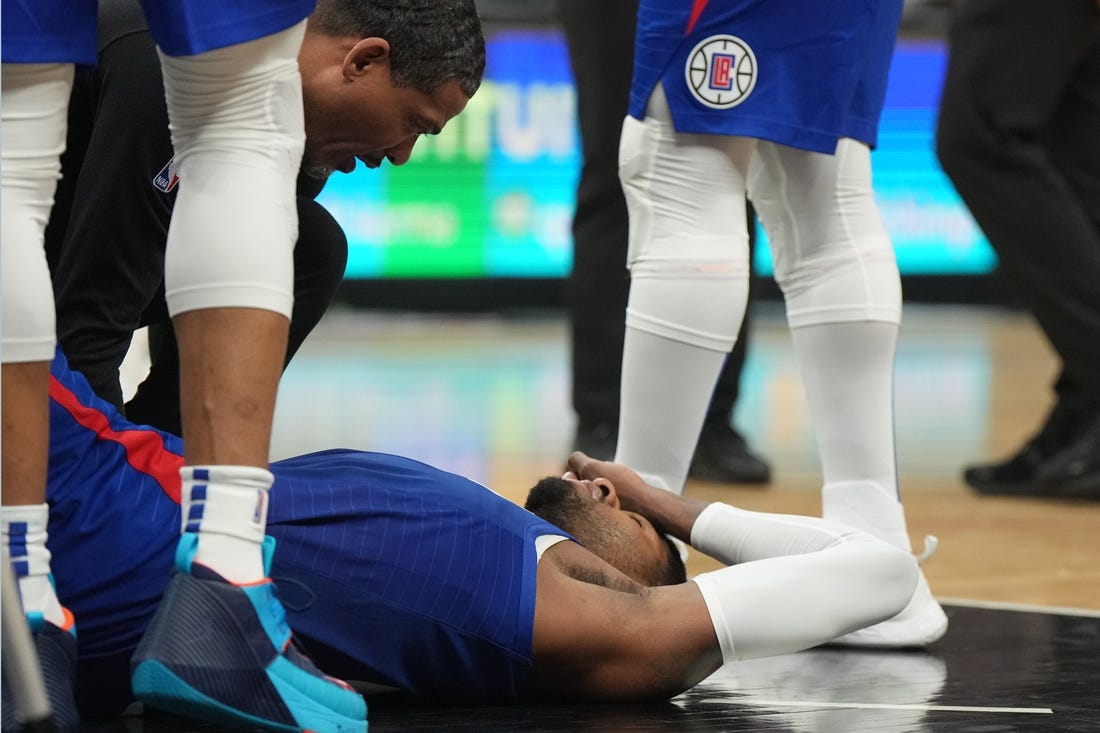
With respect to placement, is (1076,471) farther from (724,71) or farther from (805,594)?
(805,594)

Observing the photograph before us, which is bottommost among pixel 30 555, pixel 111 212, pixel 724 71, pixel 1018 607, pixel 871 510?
pixel 1018 607

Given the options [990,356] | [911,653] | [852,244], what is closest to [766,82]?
[852,244]

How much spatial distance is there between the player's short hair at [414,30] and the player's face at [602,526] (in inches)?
18.4

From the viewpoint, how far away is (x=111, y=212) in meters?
1.98

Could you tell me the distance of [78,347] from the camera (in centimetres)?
200

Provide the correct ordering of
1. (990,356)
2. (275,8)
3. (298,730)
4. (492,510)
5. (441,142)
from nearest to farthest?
1. (298,730)
2. (275,8)
3. (492,510)
4. (990,356)
5. (441,142)

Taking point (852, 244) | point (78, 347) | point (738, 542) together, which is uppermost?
point (852, 244)

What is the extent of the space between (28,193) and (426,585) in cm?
52

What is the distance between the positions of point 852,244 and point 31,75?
1161 millimetres

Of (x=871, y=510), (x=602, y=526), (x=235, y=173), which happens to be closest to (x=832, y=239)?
(x=871, y=510)

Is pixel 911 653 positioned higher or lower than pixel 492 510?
lower

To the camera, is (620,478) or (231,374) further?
(620,478)

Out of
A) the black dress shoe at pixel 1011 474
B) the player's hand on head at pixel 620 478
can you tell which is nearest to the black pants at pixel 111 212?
the player's hand on head at pixel 620 478

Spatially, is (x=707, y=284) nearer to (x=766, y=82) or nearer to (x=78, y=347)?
(x=766, y=82)
